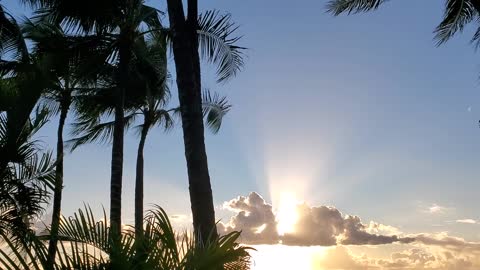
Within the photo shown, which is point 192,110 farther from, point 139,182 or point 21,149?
point 139,182

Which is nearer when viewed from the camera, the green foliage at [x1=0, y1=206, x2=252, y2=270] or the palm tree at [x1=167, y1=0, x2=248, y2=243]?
the green foliage at [x1=0, y1=206, x2=252, y2=270]

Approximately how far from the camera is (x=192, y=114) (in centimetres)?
804

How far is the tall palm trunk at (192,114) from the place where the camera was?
7621 mm

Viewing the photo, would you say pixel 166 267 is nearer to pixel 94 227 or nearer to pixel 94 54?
pixel 94 227

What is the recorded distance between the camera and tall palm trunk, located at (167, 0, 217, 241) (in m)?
7.62

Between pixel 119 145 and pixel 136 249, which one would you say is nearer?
pixel 136 249

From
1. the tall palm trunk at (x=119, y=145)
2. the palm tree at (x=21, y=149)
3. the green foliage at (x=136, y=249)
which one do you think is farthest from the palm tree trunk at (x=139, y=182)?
the green foliage at (x=136, y=249)

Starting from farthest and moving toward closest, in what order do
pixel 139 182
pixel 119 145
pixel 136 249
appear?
1. pixel 139 182
2. pixel 119 145
3. pixel 136 249

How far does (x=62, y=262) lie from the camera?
3.99 meters

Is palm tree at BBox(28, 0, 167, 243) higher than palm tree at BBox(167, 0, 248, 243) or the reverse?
higher

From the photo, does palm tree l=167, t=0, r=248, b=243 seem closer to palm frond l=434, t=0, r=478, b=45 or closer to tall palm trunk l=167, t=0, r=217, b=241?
tall palm trunk l=167, t=0, r=217, b=241

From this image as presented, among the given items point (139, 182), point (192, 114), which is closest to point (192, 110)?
point (192, 114)

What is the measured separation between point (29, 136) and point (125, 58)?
6.33 metres

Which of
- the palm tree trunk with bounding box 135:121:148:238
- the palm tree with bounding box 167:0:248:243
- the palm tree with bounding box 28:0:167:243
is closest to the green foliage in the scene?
the palm tree with bounding box 167:0:248:243
